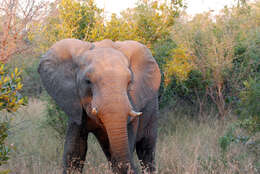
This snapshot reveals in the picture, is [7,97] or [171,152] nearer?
[7,97]

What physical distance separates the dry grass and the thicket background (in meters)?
0.02

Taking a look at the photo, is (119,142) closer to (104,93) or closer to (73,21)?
(104,93)

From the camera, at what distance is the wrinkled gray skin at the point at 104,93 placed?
362 centimetres

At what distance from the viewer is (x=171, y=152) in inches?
211

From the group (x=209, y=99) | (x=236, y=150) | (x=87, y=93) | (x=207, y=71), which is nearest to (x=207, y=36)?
(x=207, y=71)

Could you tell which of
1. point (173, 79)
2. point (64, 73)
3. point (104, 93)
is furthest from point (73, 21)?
point (104, 93)

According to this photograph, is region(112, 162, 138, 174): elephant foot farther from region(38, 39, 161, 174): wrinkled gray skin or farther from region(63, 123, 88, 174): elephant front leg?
region(63, 123, 88, 174): elephant front leg

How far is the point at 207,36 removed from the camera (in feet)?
25.4

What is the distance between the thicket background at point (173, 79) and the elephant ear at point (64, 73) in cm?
56

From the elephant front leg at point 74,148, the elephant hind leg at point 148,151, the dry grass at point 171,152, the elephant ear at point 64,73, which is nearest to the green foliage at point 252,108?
the dry grass at point 171,152

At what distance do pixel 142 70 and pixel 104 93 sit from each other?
1.03 m

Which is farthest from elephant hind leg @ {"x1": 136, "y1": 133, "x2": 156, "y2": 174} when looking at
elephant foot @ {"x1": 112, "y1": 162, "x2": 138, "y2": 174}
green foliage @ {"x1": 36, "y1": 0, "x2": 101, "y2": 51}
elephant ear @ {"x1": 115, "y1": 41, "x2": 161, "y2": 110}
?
green foliage @ {"x1": 36, "y1": 0, "x2": 101, "y2": 51}

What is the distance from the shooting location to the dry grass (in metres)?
4.49

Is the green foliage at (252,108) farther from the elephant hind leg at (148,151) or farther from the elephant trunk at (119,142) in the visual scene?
the elephant trunk at (119,142)
